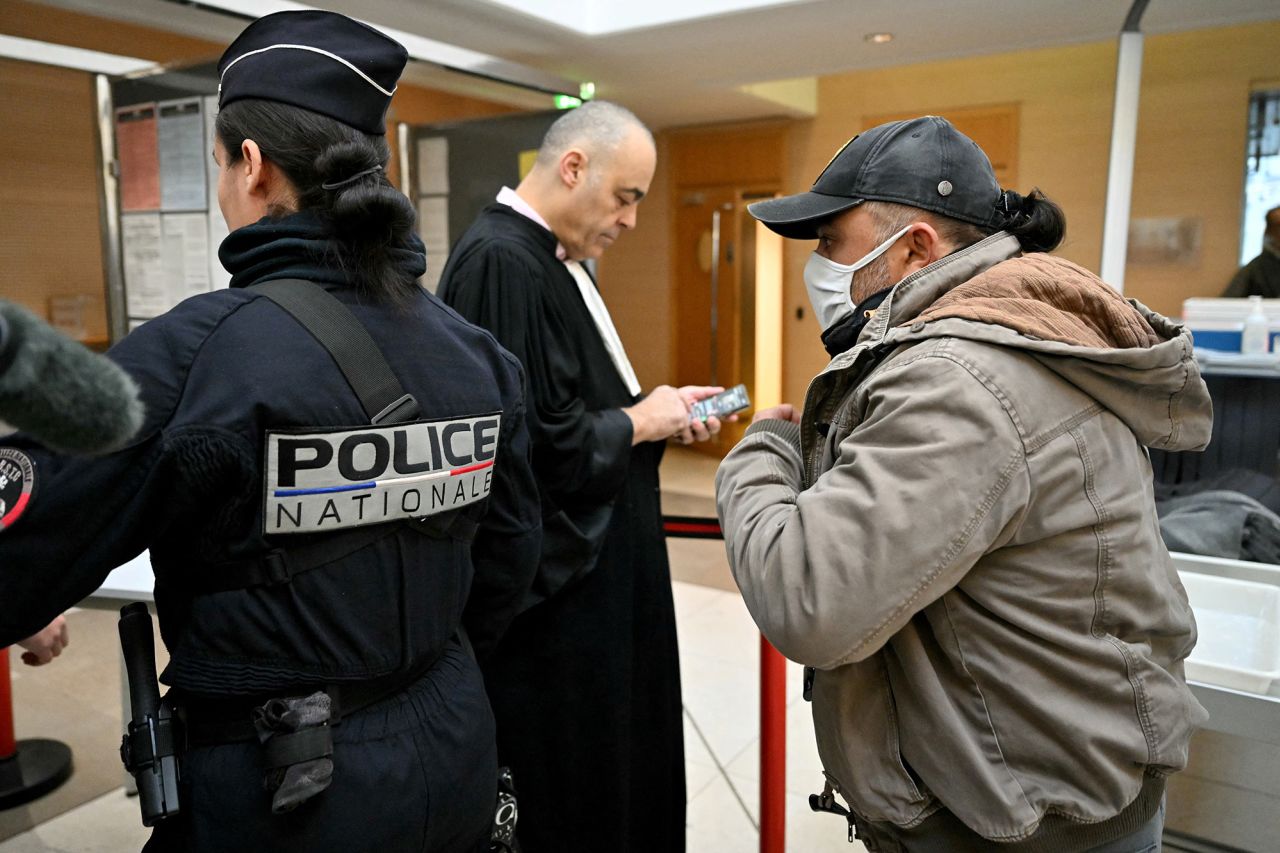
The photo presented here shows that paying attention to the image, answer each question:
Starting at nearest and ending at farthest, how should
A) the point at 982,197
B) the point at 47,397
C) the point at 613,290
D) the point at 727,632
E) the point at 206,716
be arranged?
the point at 47,397
the point at 206,716
the point at 982,197
the point at 727,632
the point at 613,290

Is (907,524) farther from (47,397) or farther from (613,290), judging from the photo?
(613,290)

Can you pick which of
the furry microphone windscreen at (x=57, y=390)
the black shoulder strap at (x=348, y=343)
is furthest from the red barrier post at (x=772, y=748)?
the furry microphone windscreen at (x=57, y=390)

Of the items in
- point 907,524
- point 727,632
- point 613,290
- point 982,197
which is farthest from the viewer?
point 613,290

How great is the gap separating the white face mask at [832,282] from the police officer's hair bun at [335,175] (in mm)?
535

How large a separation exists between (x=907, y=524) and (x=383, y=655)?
0.59m

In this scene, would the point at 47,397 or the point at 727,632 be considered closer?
the point at 47,397

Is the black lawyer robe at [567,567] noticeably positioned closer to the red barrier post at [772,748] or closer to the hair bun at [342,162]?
the red barrier post at [772,748]

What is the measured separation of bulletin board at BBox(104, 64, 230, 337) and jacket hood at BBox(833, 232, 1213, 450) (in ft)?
7.01

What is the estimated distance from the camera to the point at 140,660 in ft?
3.44

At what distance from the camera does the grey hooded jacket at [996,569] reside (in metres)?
0.88

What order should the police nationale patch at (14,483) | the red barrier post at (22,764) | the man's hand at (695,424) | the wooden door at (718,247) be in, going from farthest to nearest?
1. the wooden door at (718,247)
2. the red barrier post at (22,764)
3. the man's hand at (695,424)
4. the police nationale patch at (14,483)

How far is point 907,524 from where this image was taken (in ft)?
2.85

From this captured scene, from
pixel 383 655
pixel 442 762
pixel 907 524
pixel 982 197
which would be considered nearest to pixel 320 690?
pixel 383 655

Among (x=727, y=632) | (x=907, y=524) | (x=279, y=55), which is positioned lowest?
(x=727, y=632)
